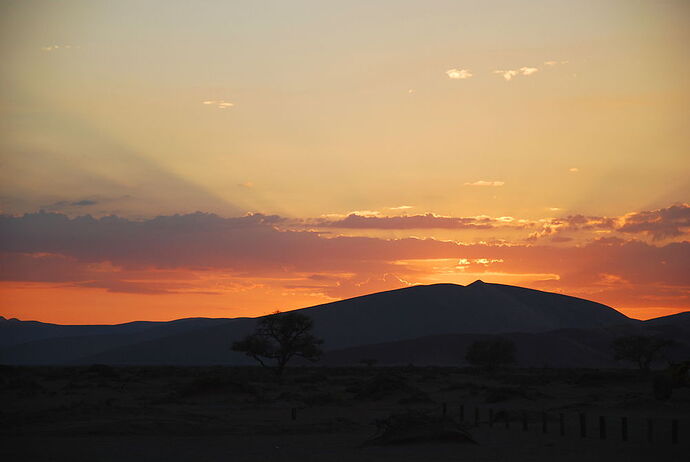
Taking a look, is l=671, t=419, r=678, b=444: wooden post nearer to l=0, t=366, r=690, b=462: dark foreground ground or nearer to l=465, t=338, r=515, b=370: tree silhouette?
l=0, t=366, r=690, b=462: dark foreground ground

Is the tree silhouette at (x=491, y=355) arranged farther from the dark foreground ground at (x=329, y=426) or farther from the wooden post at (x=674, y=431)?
the wooden post at (x=674, y=431)

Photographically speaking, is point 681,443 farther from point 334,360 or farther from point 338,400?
point 334,360

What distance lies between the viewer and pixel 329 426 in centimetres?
3688

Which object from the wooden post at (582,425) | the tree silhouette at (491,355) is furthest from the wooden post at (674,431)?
the tree silhouette at (491,355)

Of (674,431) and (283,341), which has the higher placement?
(283,341)

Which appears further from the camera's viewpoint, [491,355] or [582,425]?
[491,355]

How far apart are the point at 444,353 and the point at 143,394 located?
111 meters

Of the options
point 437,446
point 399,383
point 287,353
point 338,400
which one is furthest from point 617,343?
point 437,446

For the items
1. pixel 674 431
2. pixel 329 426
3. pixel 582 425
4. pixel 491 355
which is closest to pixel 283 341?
pixel 491 355

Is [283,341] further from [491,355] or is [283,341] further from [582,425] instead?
[582,425]

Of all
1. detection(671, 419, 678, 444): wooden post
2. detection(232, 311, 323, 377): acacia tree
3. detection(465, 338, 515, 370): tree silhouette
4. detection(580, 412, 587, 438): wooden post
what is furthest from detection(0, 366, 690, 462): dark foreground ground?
detection(465, 338, 515, 370): tree silhouette

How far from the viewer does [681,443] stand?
2867cm

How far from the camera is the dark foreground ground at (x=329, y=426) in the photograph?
27469 mm

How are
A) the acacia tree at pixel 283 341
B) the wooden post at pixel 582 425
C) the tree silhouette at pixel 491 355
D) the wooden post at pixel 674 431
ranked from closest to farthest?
1. the wooden post at pixel 674 431
2. the wooden post at pixel 582 425
3. the acacia tree at pixel 283 341
4. the tree silhouette at pixel 491 355
